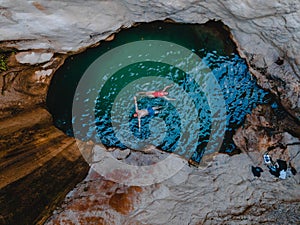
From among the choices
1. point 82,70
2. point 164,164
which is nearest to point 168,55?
point 82,70

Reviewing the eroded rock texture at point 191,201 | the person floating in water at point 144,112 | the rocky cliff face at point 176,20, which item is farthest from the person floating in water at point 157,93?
the eroded rock texture at point 191,201

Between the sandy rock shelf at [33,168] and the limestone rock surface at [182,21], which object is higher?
the limestone rock surface at [182,21]

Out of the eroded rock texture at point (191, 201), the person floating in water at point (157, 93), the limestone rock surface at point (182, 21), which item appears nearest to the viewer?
the eroded rock texture at point (191, 201)

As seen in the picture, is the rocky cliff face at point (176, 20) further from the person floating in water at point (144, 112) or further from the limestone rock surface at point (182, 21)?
the person floating in water at point (144, 112)

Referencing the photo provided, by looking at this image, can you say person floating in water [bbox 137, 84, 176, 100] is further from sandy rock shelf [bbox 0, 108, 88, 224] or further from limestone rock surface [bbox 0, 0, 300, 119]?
sandy rock shelf [bbox 0, 108, 88, 224]

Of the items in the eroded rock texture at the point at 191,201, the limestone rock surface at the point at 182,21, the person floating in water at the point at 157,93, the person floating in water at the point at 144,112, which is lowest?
the eroded rock texture at the point at 191,201

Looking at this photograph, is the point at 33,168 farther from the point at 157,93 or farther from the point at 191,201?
the point at 157,93

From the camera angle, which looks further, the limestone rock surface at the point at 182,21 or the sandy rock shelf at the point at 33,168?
the limestone rock surface at the point at 182,21

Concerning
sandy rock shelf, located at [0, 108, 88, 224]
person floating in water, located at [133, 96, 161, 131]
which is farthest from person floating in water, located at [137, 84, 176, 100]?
sandy rock shelf, located at [0, 108, 88, 224]
